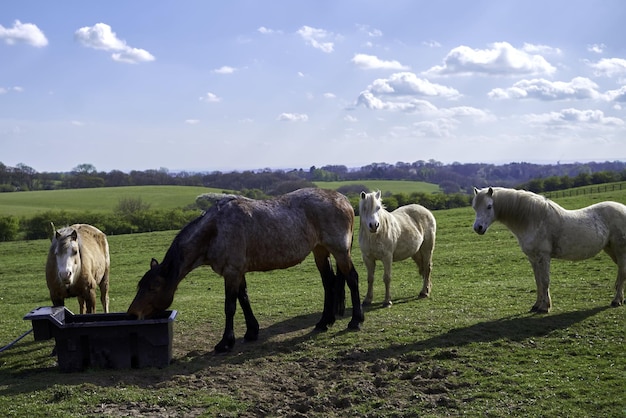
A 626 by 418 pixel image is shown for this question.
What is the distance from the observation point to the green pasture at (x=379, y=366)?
5.40 m

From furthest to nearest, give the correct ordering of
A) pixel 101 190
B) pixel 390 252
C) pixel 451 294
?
pixel 101 190 → pixel 451 294 → pixel 390 252

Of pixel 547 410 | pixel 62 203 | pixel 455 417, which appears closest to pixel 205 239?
pixel 455 417

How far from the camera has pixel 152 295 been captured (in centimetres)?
721

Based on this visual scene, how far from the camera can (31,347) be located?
27.5 ft

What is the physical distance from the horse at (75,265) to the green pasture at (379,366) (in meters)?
0.93

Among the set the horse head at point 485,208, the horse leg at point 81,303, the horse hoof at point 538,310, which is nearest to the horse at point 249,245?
the horse leg at point 81,303

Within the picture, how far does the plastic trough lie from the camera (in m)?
6.71

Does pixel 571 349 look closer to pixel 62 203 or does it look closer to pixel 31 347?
pixel 31 347

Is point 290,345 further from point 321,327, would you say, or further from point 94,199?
point 94,199

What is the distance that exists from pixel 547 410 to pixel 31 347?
7.54m

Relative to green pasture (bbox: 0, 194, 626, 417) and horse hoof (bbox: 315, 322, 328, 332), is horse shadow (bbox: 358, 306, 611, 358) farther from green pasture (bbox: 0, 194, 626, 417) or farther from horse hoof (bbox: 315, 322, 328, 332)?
horse hoof (bbox: 315, 322, 328, 332)

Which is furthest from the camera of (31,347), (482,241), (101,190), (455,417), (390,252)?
(101,190)

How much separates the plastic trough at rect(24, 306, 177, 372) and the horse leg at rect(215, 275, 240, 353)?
0.86 meters

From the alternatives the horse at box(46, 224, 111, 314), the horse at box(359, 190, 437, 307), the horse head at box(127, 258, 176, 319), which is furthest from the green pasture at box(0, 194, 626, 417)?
the horse at box(46, 224, 111, 314)
